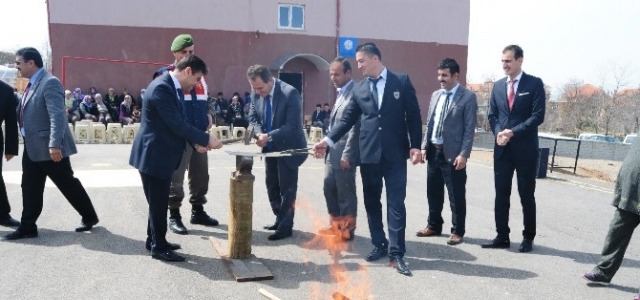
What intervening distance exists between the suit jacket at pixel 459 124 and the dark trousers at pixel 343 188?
1.06 m

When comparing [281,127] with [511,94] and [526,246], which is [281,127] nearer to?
[511,94]

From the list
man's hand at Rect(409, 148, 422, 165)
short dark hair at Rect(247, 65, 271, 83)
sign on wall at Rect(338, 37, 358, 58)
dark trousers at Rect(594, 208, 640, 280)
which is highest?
sign on wall at Rect(338, 37, 358, 58)

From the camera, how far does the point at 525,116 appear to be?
5.26m

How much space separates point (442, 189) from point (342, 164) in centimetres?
138

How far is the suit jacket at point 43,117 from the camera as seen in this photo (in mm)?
5113

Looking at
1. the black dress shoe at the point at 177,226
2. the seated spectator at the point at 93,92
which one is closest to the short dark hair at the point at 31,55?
the black dress shoe at the point at 177,226

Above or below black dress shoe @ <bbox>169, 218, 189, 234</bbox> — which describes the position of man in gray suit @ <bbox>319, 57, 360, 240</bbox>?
above

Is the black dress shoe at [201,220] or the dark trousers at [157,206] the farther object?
the black dress shoe at [201,220]

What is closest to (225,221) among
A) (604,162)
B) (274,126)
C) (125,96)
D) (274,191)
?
(274,191)

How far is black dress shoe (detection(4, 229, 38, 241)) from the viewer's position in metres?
5.19

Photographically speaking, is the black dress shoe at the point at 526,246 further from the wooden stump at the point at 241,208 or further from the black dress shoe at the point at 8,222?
the black dress shoe at the point at 8,222

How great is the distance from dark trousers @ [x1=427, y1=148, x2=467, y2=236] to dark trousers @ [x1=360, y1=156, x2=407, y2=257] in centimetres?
98

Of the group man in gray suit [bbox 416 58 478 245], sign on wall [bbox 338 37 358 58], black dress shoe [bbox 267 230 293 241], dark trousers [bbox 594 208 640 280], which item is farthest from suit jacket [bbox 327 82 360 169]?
sign on wall [bbox 338 37 358 58]

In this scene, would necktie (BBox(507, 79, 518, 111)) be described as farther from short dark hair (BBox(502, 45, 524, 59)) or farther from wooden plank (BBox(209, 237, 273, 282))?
wooden plank (BBox(209, 237, 273, 282))
